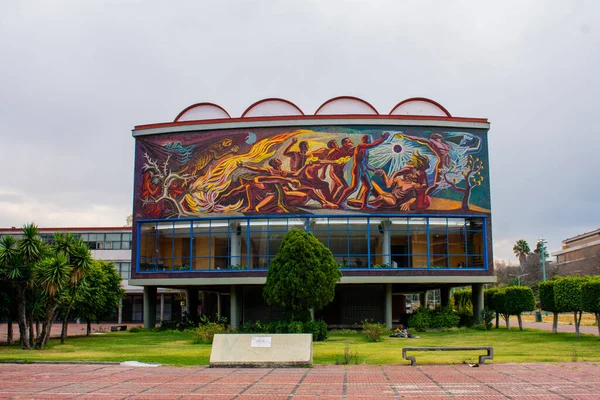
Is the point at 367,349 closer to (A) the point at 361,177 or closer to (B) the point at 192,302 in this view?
(A) the point at 361,177

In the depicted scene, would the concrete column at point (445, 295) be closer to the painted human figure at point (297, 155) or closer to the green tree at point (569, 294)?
the green tree at point (569, 294)

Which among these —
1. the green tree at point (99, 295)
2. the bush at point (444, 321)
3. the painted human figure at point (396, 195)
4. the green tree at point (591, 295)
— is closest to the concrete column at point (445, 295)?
the bush at point (444, 321)

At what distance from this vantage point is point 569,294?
110 ft

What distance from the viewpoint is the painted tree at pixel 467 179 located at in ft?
137

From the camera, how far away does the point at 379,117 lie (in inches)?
1651

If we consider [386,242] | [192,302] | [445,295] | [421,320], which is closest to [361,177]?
[386,242]

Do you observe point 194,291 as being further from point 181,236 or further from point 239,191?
point 239,191

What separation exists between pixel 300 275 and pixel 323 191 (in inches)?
475

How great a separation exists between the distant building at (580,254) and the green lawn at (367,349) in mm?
63776

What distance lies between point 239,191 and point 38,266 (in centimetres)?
1452

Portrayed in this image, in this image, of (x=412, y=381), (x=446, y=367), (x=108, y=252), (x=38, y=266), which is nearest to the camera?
(x=412, y=381)

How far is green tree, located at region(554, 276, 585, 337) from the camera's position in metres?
33.1

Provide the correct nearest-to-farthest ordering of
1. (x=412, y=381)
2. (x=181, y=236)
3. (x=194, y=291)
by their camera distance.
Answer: (x=412, y=381), (x=181, y=236), (x=194, y=291)

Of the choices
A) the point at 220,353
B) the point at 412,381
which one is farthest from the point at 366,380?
the point at 220,353
